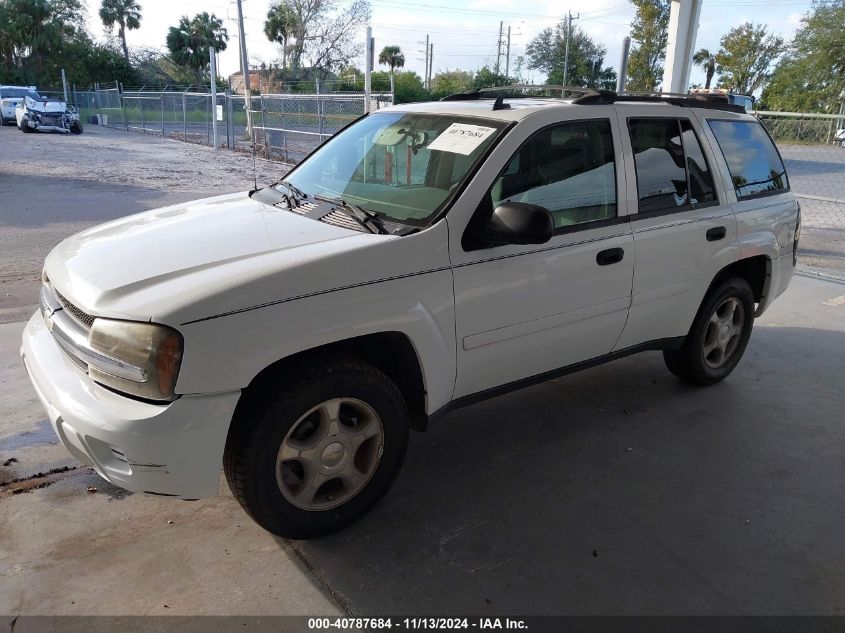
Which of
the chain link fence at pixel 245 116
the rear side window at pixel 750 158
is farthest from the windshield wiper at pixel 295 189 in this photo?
the chain link fence at pixel 245 116

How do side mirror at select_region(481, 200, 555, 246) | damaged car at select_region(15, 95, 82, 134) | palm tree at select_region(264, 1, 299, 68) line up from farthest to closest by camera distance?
1. palm tree at select_region(264, 1, 299, 68)
2. damaged car at select_region(15, 95, 82, 134)
3. side mirror at select_region(481, 200, 555, 246)

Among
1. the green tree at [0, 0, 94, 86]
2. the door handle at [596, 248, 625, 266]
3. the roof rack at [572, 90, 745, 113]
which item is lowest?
the door handle at [596, 248, 625, 266]

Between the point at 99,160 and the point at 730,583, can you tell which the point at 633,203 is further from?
the point at 99,160

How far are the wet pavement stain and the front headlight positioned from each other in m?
1.63

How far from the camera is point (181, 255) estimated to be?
8.98ft

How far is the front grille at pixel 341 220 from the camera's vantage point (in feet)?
9.75

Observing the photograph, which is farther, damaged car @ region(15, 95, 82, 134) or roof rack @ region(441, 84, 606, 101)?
damaged car @ region(15, 95, 82, 134)

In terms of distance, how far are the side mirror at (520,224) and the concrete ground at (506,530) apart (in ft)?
4.22

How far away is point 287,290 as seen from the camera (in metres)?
2.49

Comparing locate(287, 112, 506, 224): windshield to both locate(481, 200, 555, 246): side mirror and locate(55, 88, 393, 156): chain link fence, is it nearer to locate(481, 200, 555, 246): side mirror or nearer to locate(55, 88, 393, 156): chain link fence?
locate(481, 200, 555, 246): side mirror

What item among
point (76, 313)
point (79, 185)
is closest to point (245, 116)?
point (79, 185)

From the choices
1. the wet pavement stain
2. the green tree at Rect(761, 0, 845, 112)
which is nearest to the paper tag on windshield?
the wet pavement stain

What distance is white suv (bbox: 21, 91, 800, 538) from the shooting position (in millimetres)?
2389

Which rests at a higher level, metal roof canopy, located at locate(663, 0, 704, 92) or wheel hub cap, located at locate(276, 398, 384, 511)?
metal roof canopy, located at locate(663, 0, 704, 92)
